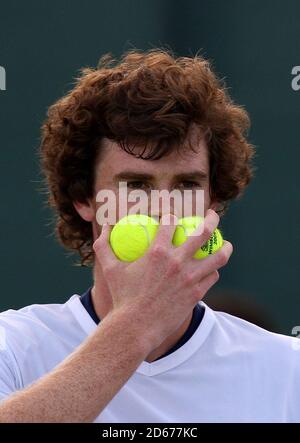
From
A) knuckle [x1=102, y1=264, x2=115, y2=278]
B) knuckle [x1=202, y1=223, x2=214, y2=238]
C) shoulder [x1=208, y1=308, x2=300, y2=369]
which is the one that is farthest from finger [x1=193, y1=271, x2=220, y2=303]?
shoulder [x1=208, y1=308, x2=300, y2=369]

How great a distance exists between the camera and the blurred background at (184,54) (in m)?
5.25

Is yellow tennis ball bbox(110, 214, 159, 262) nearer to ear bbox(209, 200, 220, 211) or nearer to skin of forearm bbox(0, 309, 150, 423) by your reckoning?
skin of forearm bbox(0, 309, 150, 423)

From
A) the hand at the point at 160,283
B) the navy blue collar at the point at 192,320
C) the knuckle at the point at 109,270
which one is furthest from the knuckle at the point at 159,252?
the navy blue collar at the point at 192,320

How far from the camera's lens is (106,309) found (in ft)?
9.77

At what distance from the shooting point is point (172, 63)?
3301mm

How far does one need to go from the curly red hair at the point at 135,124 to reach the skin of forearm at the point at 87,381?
0.86m

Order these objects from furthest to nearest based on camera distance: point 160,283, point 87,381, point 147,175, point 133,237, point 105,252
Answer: point 147,175 → point 133,237 → point 105,252 → point 160,283 → point 87,381

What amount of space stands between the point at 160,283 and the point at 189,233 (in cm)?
21

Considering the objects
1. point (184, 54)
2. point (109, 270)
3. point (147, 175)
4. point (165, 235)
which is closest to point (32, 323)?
point (147, 175)

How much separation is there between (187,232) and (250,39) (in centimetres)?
343

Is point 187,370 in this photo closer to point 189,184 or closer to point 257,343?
point 257,343

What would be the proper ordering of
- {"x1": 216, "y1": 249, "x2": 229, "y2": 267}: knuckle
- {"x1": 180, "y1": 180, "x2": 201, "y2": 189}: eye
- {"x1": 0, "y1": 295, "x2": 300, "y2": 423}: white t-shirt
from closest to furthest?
{"x1": 216, "y1": 249, "x2": 229, "y2": 267}: knuckle, {"x1": 0, "y1": 295, "x2": 300, "y2": 423}: white t-shirt, {"x1": 180, "y1": 180, "x2": 201, "y2": 189}: eye

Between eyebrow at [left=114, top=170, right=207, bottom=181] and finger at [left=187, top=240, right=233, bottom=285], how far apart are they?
568mm

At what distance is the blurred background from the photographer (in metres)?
5.25
